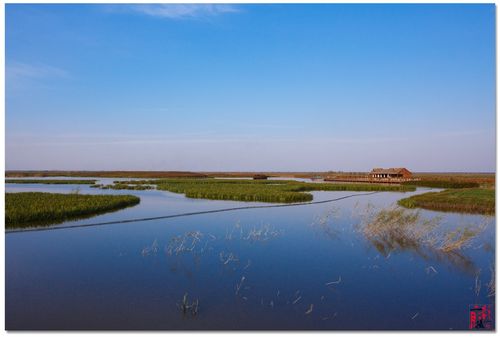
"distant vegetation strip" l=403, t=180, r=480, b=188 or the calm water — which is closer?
the calm water

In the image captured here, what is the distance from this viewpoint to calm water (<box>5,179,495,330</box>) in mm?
5902

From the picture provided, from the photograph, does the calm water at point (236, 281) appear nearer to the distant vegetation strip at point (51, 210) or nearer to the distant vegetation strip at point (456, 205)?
the distant vegetation strip at point (51, 210)

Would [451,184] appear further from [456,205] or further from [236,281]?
[236,281]

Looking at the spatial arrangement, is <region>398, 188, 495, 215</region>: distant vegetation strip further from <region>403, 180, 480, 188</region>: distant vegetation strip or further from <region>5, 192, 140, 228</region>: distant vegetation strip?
<region>403, 180, 480, 188</region>: distant vegetation strip

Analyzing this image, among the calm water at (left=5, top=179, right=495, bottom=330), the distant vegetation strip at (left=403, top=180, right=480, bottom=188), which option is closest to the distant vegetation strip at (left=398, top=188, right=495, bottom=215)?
the calm water at (left=5, top=179, right=495, bottom=330)

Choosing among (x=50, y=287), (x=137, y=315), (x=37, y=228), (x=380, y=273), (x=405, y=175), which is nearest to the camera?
(x=137, y=315)

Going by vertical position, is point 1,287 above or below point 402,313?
above

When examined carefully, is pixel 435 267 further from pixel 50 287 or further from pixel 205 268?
pixel 50 287

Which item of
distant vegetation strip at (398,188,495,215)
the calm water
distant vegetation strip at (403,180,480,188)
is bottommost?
the calm water

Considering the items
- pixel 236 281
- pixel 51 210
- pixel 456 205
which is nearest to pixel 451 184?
pixel 456 205

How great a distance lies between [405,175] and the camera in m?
56.4

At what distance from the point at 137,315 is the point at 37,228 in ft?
30.1

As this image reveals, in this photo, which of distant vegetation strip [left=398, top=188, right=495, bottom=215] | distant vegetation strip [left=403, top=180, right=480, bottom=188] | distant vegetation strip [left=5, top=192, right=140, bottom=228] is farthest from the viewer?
distant vegetation strip [left=403, top=180, right=480, bottom=188]

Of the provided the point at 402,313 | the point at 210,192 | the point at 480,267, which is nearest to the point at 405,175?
the point at 210,192
